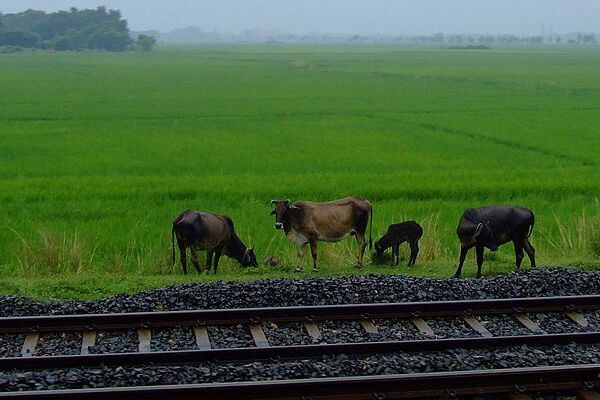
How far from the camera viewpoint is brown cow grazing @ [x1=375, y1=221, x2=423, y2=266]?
10930 millimetres

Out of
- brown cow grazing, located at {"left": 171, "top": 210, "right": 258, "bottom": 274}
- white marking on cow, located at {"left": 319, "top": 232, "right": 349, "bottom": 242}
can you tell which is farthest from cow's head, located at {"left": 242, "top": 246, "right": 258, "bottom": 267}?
white marking on cow, located at {"left": 319, "top": 232, "right": 349, "bottom": 242}

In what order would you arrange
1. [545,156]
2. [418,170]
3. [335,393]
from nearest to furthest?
[335,393], [418,170], [545,156]

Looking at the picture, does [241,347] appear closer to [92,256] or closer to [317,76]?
[92,256]

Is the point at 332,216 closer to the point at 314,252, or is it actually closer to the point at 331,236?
the point at 331,236

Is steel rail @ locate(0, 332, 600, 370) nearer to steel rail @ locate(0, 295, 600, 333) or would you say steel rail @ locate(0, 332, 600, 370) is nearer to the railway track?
the railway track

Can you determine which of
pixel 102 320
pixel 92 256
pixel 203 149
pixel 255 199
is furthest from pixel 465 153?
pixel 102 320

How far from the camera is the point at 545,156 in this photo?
23.4 meters

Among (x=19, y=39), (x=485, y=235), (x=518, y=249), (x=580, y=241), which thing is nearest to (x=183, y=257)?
Answer: (x=485, y=235)

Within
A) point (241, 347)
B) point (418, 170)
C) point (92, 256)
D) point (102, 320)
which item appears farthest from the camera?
point (418, 170)

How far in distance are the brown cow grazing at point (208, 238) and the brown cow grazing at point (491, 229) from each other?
8.35ft

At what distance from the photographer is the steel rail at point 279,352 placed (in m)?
7.05

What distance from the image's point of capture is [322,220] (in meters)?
10.7

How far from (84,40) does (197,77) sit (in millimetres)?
75868

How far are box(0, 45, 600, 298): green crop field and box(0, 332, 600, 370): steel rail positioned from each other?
2464mm
